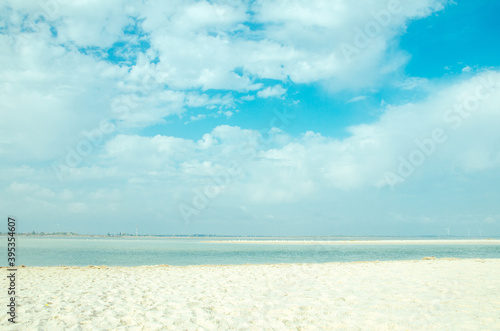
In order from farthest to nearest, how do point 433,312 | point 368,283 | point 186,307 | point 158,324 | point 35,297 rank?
point 368,283 → point 35,297 → point 186,307 → point 433,312 → point 158,324

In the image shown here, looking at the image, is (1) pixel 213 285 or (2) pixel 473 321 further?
(1) pixel 213 285

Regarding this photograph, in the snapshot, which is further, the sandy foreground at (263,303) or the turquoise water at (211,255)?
the turquoise water at (211,255)

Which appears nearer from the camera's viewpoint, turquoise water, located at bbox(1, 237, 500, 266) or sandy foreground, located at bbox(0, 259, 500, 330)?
sandy foreground, located at bbox(0, 259, 500, 330)

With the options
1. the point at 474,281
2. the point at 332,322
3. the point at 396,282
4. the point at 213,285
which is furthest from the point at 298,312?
the point at 474,281

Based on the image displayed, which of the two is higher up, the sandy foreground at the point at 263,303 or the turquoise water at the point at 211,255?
the sandy foreground at the point at 263,303

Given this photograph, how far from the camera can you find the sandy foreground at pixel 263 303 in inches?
307

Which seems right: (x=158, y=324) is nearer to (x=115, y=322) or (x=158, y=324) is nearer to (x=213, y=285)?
(x=115, y=322)

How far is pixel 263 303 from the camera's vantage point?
32.6ft

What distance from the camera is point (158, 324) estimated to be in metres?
7.74

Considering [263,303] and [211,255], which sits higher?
[263,303]

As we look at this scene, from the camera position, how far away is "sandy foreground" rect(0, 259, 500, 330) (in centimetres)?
779

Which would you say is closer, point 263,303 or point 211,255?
point 263,303

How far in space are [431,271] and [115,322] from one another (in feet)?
49.7

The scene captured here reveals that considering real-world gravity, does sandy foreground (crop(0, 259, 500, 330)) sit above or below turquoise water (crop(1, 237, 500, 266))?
above
